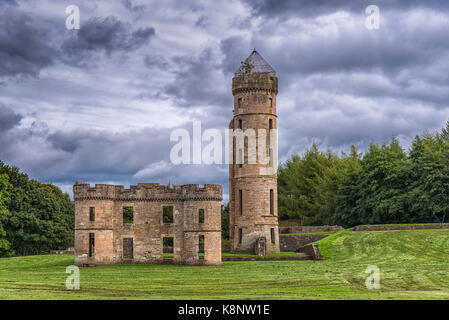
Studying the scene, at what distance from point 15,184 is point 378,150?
1748 inches

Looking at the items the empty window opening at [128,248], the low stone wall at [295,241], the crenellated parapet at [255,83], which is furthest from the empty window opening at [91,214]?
the low stone wall at [295,241]

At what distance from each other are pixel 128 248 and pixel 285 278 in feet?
64.5

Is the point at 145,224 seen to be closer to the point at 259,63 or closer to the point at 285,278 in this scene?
the point at 285,278

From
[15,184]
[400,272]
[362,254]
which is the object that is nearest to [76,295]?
[400,272]

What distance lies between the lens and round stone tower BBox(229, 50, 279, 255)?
56.4m

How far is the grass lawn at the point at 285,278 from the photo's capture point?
2603 cm

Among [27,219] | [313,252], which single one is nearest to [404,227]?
[313,252]

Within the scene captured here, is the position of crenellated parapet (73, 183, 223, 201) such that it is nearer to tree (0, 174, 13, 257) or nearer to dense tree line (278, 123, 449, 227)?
tree (0, 174, 13, 257)


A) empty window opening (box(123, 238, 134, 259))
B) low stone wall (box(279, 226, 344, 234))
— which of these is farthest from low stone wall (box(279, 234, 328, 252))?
empty window opening (box(123, 238, 134, 259))

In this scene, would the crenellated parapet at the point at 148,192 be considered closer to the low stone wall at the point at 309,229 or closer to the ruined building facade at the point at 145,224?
the ruined building facade at the point at 145,224

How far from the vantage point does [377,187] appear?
69.1 meters

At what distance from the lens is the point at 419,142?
6788 centimetres
